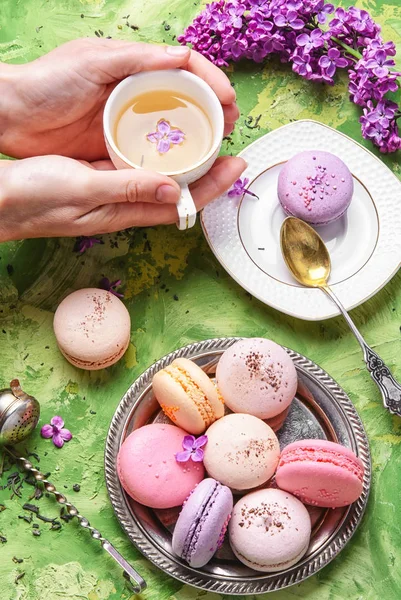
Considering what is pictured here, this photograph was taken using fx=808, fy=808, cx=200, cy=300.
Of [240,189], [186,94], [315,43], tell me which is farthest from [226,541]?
[315,43]

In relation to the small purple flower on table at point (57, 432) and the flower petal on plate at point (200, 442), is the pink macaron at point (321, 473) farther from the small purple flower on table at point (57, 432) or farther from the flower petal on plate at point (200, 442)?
the small purple flower on table at point (57, 432)

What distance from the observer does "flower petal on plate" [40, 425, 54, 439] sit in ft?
4.93

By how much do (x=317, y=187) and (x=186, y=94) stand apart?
0.97 ft

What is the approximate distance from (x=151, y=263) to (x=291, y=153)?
0.35 metres

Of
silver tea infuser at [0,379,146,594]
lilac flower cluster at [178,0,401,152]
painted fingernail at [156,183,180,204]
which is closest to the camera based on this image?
painted fingernail at [156,183,180,204]

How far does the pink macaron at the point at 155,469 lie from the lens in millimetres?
1376

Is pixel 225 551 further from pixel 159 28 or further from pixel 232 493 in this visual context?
pixel 159 28

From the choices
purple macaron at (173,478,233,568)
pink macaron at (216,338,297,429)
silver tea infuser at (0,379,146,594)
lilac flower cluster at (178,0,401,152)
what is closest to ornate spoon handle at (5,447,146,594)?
silver tea infuser at (0,379,146,594)

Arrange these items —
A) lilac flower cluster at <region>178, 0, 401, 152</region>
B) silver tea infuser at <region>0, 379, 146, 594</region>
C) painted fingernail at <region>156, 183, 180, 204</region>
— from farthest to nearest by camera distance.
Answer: lilac flower cluster at <region>178, 0, 401, 152</region>
silver tea infuser at <region>0, 379, 146, 594</region>
painted fingernail at <region>156, 183, 180, 204</region>

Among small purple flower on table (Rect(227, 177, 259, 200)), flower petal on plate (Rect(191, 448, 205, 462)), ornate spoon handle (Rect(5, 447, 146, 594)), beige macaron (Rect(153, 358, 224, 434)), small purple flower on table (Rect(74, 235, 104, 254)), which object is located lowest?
ornate spoon handle (Rect(5, 447, 146, 594))

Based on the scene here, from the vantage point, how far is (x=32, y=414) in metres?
1.46

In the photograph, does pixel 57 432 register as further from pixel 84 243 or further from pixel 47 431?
pixel 84 243

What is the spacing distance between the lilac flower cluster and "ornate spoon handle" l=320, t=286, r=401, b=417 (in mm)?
354

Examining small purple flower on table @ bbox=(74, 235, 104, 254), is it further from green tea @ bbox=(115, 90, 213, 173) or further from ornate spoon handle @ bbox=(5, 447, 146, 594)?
ornate spoon handle @ bbox=(5, 447, 146, 594)
